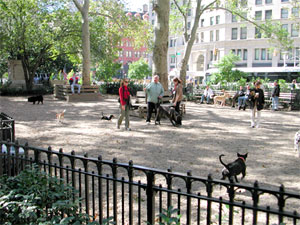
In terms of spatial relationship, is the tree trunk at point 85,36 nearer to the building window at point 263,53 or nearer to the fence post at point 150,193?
the fence post at point 150,193

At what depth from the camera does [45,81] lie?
4006cm

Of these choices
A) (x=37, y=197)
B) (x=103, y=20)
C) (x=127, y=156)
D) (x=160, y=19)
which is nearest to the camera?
(x=37, y=197)

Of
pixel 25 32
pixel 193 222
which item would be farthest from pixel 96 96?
pixel 193 222

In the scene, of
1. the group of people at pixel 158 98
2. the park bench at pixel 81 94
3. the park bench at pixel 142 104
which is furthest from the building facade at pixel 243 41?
the group of people at pixel 158 98

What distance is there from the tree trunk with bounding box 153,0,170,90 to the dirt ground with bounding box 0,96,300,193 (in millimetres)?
2837

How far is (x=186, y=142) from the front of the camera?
988cm

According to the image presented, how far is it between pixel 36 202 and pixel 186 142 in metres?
6.78

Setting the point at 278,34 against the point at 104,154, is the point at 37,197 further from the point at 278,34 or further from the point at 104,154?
the point at 278,34

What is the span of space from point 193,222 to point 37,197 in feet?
7.05

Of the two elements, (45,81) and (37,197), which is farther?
(45,81)

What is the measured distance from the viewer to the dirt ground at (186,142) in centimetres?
714

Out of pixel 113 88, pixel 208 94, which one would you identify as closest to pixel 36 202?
pixel 208 94

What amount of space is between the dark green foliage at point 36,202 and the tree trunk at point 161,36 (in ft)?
41.3

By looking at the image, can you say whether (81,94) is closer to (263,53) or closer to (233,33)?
(263,53)
